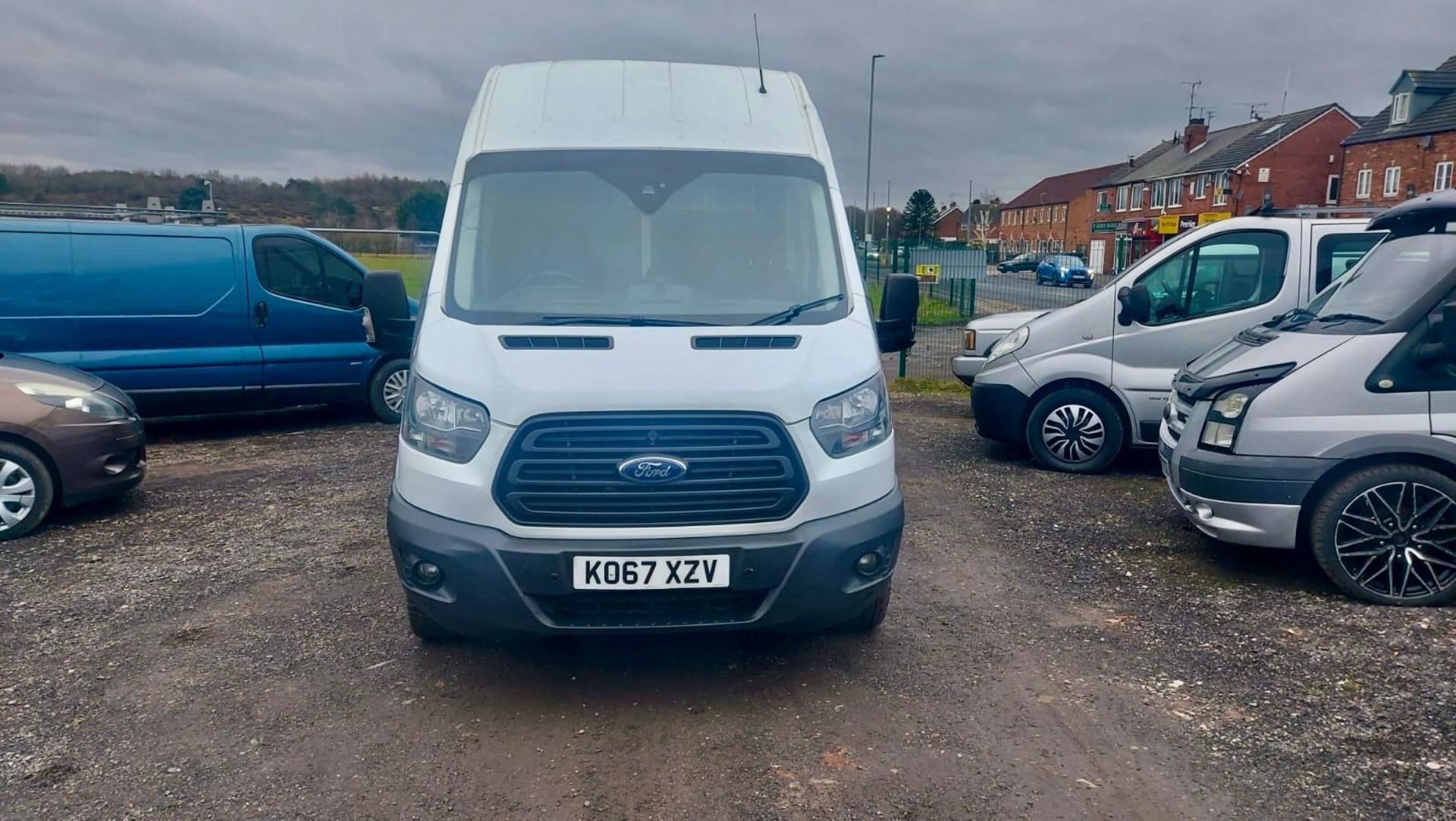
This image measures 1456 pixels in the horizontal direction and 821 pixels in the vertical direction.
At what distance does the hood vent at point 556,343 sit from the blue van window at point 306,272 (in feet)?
23.1

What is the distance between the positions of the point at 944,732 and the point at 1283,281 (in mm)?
5606

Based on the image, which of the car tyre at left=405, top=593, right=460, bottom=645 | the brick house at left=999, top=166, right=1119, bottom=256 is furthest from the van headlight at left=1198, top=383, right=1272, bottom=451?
the brick house at left=999, top=166, right=1119, bottom=256

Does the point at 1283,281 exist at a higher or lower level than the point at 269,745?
higher

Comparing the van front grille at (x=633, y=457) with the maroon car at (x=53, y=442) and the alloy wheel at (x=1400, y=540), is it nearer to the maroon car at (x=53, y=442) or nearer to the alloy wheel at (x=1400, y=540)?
the alloy wheel at (x=1400, y=540)

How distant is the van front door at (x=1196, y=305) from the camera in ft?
25.8

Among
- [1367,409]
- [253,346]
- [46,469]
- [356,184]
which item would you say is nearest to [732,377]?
[1367,409]

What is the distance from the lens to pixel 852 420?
13.0 ft

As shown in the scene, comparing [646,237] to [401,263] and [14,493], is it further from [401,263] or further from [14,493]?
[401,263]

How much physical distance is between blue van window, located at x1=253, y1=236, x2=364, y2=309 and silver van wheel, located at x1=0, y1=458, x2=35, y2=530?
4093mm

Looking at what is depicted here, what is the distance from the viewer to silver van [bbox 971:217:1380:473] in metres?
7.82

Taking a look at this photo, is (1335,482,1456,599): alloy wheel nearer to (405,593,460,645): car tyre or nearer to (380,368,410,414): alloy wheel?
(405,593,460,645): car tyre

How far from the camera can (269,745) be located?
3752mm

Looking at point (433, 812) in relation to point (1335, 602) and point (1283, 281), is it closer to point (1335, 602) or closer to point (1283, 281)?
point (1335, 602)

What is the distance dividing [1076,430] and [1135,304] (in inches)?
41.9
